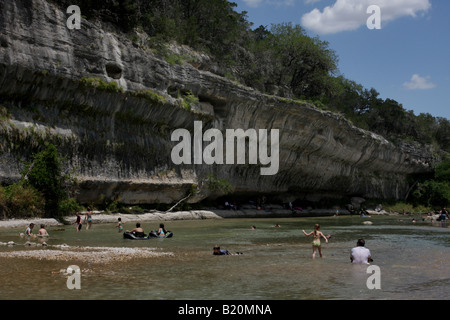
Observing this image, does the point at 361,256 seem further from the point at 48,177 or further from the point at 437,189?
the point at 437,189

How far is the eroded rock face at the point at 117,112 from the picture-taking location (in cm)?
2394

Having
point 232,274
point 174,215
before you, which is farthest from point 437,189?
→ point 232,274

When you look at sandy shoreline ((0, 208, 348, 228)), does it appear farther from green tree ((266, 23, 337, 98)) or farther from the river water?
green tree ((266, 23, 337, 98))

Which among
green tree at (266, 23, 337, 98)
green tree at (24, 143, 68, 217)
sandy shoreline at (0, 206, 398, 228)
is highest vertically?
green tree at (266, 23, 337, 98)

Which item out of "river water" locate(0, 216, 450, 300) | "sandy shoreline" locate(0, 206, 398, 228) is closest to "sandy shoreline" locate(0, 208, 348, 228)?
"sandy shoreline" locate(0, 206, 398, 228)

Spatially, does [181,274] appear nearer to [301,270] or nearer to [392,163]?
[301,270]

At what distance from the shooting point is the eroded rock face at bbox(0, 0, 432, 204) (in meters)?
23.9

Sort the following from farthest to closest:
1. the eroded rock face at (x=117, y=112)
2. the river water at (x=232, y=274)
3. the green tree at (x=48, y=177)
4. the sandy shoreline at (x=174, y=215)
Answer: the green tree at (x=48, y=177) < the eroded rock face at (x=117, y=112) < the sandy shoreline at (x=174, y=215) < the river water at (x=232, y=274)

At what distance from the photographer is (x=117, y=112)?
29047 mm

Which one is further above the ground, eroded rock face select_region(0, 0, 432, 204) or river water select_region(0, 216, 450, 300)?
eroded rock face select_region(0, 0, 432, 204)

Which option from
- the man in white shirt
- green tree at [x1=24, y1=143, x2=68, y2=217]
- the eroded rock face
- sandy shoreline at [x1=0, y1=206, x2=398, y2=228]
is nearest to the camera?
the man in white shirt

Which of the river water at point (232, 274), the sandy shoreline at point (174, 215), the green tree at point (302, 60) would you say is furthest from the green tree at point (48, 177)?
the green tree at point (302, 60)

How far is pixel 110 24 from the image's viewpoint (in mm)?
30859

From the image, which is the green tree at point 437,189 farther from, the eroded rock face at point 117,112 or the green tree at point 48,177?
the green tree at point 48,177
